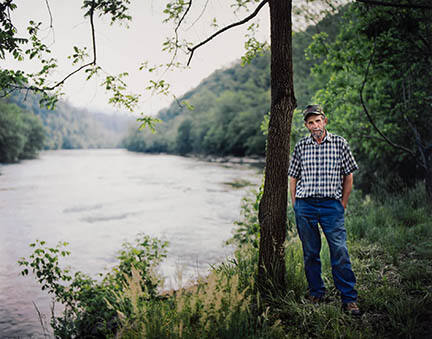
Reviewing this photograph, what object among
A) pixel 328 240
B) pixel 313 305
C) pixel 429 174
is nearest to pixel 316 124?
pixel 328 240

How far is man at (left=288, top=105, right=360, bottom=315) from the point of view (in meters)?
3.29

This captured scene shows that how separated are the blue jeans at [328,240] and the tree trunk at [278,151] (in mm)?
292

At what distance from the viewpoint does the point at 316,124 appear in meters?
3.41

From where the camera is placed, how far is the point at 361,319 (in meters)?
3.07

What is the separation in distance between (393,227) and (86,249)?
331 inches

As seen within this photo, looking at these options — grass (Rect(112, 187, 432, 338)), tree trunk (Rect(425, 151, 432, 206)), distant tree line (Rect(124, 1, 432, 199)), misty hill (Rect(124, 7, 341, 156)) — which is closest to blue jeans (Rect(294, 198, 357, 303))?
grass (Rect(112, 187, 432, 338))

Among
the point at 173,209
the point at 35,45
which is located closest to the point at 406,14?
the point at 35,45

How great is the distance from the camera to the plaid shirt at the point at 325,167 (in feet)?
10.9

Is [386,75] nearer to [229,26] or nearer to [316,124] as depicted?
[229,26]

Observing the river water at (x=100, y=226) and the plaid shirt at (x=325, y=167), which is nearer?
the plaid shirt at (x=325, y=167)

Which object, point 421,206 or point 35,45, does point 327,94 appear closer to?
point 421,206

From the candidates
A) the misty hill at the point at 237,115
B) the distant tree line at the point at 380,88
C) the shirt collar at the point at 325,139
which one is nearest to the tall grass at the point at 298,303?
the shirt collar at the point at 325,139

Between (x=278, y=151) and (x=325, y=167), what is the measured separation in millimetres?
561

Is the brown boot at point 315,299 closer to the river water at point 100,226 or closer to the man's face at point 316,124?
the river water at point 100,226
